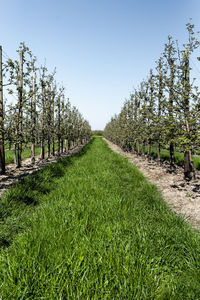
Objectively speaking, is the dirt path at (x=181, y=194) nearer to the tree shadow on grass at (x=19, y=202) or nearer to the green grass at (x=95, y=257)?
the green grass at (x=95, y=257)

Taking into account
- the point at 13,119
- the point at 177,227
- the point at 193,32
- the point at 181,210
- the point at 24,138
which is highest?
the point at 193,32

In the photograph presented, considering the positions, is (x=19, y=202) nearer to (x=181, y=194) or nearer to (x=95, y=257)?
(x=95, y=257)

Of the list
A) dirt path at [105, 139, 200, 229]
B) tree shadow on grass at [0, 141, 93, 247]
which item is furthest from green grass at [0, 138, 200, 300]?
dirt path at [105, 139, 200, 229]

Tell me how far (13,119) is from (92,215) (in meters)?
5.72

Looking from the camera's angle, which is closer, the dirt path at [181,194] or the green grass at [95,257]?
the green grass at [95,257]

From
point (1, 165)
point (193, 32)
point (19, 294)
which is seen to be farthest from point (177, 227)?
Answer: point (1, 165)

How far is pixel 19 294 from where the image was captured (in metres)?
1.62

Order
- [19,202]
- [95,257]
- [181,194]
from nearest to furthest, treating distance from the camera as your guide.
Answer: [95,257]
[19,202]
[181,194]

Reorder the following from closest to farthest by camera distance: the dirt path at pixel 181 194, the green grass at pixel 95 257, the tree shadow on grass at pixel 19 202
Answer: the green grass at pixel 95 257
the tree shadow on grass at pixel 19 202
the dirt path at pixel 181 194

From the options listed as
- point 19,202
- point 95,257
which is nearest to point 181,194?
point 95,257

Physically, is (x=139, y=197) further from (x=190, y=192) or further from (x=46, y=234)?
(x=46, y=234)

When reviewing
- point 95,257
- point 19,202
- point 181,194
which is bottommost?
point 181,194

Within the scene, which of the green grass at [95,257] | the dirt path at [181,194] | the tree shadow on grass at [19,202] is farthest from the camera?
the dirt path at [181,194]

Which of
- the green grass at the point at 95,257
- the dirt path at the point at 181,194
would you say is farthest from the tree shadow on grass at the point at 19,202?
the dirt path at the point at 181,194
